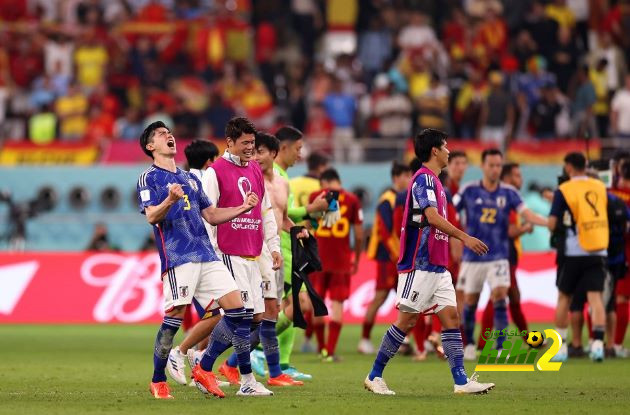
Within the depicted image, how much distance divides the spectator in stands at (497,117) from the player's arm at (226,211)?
17572 millimetres

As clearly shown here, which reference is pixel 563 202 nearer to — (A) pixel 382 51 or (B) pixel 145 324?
(B) pixel 145 324

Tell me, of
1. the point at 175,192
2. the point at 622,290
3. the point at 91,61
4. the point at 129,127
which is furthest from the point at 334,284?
the point at 91,61

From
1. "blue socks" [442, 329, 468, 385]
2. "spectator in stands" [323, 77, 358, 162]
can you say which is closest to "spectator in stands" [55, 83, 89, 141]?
"spectator in stands" [323, 77, 358, 162]

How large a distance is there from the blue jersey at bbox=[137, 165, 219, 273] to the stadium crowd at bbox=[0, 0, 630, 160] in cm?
1688

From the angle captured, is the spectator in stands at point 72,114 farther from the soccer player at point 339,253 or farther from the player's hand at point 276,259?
the player's hand at point 276,259

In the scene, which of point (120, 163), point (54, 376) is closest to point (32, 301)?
point (120, 163)

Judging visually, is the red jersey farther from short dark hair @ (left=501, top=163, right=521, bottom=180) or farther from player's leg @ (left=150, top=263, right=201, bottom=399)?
player's leg @ (left=150, top=263, right=201, bottom=399)

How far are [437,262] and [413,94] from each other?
18.3 metres

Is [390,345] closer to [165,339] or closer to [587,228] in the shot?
[165,339]

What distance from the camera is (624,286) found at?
713 inches

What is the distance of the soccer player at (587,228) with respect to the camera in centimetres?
1672

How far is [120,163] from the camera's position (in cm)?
2862

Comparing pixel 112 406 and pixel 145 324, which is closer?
pixel 112 406

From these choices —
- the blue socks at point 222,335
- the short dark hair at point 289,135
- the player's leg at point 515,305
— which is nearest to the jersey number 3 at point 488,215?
the player's leg at point 515,305
